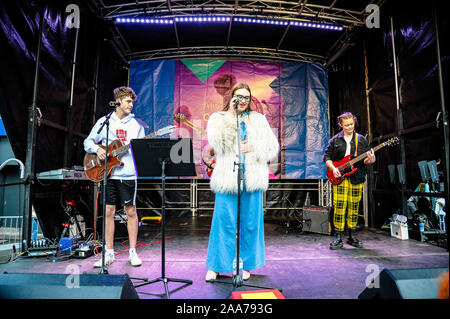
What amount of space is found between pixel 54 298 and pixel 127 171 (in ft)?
6.40

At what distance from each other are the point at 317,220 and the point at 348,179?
4.65 ft

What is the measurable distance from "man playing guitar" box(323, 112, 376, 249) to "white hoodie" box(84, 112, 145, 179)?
9.24 ft

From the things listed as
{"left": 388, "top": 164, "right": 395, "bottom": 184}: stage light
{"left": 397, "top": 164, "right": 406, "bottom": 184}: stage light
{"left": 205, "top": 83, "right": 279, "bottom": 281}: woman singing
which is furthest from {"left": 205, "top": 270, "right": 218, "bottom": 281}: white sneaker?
{"left": 388, "top": 164, "right": 395, "bottom": 184}: stage light

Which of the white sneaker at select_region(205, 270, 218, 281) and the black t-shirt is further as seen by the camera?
the black t-shirt

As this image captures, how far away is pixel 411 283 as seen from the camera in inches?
49.7

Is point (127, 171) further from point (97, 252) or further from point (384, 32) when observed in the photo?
point (384, 32)

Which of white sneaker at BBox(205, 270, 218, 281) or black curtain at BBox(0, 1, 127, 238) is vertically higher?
black curtain at BBox(0, 1, 127, 238)

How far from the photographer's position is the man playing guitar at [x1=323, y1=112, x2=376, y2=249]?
3.87 metres

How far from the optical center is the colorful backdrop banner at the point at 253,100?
22.3ft

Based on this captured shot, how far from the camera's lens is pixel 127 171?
310 cm

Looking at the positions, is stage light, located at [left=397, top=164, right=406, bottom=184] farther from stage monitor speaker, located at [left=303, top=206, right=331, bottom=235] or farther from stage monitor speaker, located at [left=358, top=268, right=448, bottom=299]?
stage monitor speaker, located at [left=358, top=268, right=448, bottom=299]

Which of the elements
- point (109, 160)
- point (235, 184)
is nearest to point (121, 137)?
point (109, 160)

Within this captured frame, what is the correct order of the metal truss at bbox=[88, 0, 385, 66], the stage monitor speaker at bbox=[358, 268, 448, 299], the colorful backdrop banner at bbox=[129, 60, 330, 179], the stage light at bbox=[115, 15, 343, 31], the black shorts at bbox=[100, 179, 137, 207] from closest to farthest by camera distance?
the stage monitor speaker at bbox=[358, 268, 448, 299], the black shorts at bbox=[100, 179, 137, 207], the metal truss at bbox=[88, 0, 385, 66], the stage light at bbox=[115, 15, 343, 31], the colorful backdrop banner at bbox=[129, 60, 330, 179]
